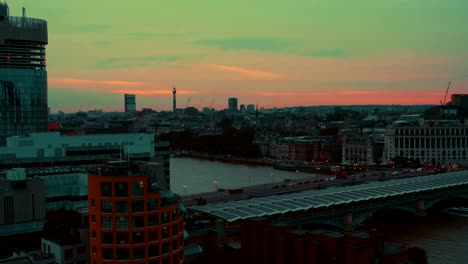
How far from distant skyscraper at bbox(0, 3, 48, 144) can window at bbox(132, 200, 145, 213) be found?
732 inches

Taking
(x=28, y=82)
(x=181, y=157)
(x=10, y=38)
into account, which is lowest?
(x=181, y=157)

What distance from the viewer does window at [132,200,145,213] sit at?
604 cm

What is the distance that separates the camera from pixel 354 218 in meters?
13.4

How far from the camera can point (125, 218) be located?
6.02 metres

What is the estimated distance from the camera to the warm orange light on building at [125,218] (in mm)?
6023

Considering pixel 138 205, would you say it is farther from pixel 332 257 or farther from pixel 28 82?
pixel 28 82

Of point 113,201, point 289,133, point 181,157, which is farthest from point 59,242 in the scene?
point 289,133

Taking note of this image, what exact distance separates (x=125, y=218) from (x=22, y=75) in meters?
19.6

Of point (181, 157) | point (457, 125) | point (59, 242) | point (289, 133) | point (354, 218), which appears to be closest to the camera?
point (59, 242)

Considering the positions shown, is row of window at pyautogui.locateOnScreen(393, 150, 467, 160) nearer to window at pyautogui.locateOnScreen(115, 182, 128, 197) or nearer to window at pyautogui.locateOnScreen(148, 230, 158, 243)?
window at pyautogui.locateOnScreen(148, 230, 158, 243)

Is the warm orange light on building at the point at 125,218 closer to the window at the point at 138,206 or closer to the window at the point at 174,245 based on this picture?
the window at the point at 138,206

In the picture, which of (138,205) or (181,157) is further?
(181,157)

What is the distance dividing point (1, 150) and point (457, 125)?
21.3 metres

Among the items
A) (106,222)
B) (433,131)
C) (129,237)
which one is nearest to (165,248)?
(129,237)
